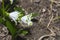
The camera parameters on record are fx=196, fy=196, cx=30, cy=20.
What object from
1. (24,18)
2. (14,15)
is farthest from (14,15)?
(24,18)

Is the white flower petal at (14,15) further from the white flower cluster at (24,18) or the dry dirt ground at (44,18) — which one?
the dry dirt ground at (44,18)

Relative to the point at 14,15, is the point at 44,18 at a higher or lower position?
lower

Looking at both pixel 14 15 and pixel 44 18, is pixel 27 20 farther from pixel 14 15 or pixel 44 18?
pixel 44 18

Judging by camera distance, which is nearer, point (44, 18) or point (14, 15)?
point (14, 15)

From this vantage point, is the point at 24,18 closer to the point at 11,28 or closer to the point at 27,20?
the point at 27,20

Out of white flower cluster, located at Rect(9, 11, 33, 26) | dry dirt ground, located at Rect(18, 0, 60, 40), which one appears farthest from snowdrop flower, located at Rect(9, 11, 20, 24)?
dry dirt ground, located at Rect(18, 0, 60, 40)

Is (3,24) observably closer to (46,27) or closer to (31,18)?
(31,18)

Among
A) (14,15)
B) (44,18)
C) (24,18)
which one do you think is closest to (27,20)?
(24,18)

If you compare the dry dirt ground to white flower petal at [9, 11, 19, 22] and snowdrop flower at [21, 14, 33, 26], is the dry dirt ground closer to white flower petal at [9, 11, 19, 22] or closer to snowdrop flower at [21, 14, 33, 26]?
snowdrop flower at [21, 14, 33, 26]

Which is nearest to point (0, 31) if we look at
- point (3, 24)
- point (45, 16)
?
point (3, 24)
